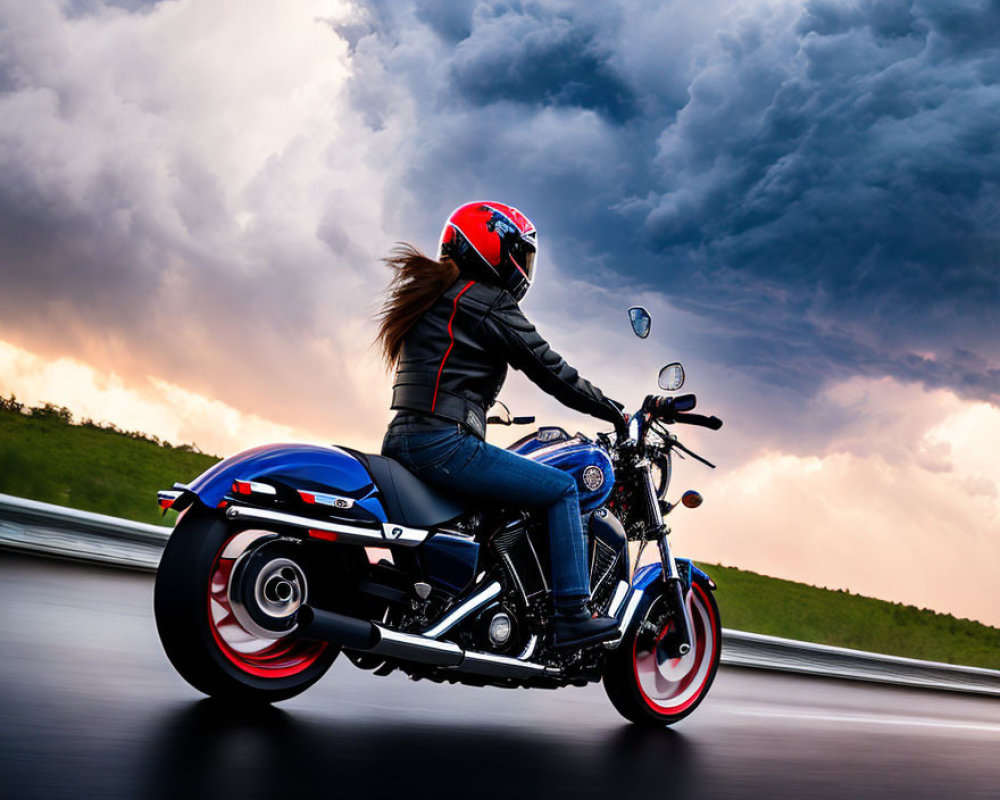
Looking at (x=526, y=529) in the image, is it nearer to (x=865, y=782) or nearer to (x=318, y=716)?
(x=318, y=716)

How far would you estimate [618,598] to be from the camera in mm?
5254

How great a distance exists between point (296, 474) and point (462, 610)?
900mm

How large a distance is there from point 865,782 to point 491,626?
1754 mm

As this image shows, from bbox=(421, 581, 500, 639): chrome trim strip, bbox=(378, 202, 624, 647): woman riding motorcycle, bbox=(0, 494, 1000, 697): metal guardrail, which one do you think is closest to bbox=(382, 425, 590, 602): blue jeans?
bbox=(378, 202, 624, 647): woman riding motorcycle

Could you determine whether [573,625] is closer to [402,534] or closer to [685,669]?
[402,534]

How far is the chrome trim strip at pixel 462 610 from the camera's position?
427cm

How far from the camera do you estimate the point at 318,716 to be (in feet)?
14.5

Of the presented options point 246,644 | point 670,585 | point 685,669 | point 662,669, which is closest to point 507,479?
point 246,644

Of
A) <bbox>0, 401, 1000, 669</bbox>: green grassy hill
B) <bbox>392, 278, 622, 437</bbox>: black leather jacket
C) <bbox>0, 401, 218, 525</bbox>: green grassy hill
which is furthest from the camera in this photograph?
<bbox>0, 401, 1000, 669</bbox>: green grassy hill

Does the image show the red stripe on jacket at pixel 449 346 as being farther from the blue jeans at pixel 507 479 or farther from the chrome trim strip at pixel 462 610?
the chrome trim strip at pixel 462 610

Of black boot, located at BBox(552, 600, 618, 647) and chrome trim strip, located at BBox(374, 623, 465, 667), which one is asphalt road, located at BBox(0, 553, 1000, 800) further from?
black boot, located at BBox(552, 600, 618, 647)

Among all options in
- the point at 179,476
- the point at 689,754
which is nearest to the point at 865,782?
the point at 689,754

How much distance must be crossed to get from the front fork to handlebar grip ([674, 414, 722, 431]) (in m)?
0.33

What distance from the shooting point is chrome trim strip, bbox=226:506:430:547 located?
387 centimetres
